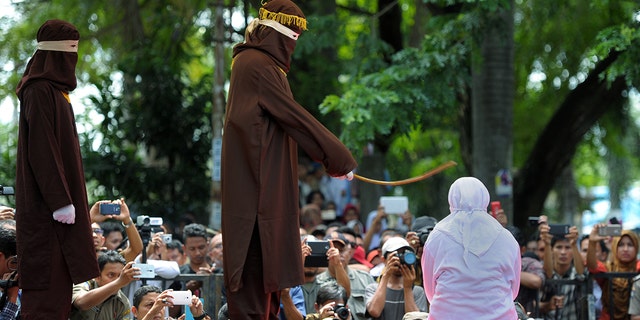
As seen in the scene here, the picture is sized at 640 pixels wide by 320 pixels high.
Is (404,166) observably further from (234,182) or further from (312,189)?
(234,182)

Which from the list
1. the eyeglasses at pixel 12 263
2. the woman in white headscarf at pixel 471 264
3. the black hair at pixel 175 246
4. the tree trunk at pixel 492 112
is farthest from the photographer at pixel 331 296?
the tree trunk at pixel 492 112

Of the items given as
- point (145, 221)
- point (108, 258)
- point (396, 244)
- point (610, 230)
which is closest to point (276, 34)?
point (145, 221)

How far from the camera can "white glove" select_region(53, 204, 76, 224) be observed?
6.15 metres

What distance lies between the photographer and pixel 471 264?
6.50 metres

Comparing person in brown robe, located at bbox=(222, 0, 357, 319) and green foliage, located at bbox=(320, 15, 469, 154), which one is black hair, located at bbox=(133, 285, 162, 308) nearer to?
person in brown robe, located at bbox=(222, 0, 357, 319)

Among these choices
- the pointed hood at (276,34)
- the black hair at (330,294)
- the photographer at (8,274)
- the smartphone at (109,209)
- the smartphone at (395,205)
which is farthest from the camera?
the smartphone at (395,205)

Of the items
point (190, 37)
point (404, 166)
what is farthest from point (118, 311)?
point (404, 166)

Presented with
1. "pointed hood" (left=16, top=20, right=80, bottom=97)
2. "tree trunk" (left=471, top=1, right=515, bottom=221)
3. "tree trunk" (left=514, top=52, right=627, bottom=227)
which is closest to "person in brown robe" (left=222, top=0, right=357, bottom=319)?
"pointed hood" (left=16, top=20, right=80, bottom=97)

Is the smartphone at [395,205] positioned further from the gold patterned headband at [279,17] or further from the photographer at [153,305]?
the gold patterned headband at [279,17]

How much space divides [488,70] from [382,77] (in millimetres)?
2444

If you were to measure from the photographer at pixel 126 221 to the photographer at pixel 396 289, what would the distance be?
197cm

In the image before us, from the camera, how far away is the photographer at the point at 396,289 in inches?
330

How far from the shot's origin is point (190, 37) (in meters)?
18.3

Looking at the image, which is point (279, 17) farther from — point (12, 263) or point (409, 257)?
point (409, 257)
